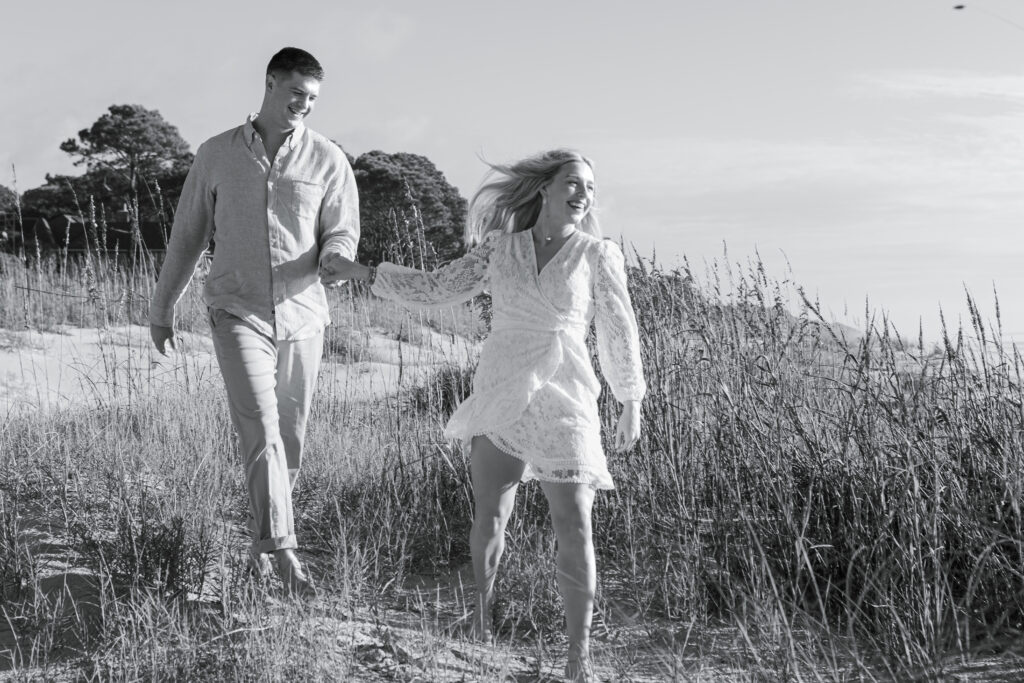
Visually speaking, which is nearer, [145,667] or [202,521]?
[145,667]

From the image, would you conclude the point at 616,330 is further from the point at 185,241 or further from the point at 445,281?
the point at 185,241

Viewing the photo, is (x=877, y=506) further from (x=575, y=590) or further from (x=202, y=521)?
(x=202, y=521)

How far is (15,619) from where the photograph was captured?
3443mm

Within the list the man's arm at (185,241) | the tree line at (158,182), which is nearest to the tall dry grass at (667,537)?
the man's arm at (185,241)

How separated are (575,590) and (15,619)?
2.01 metres

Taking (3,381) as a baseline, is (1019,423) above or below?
below

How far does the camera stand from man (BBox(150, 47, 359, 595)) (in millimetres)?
3449

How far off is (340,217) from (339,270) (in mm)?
355

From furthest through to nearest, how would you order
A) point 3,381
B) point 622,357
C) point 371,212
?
point 371,212 → point 3,381 → point 622,357

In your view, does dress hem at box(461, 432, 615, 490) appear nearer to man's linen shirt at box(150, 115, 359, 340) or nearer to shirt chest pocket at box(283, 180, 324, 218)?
man's linen shirt at box(150, 115, 359, 340)

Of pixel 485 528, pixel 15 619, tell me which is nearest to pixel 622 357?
pixel 485 528

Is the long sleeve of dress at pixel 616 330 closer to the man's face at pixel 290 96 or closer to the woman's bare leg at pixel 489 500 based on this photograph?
the woman's bare leg at pixel 489 500

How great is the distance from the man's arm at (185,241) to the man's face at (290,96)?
1.11 feet

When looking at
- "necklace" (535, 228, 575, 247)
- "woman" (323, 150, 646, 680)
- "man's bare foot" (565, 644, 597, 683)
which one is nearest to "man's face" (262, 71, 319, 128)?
"woman" (323, 150, 646, 680)
